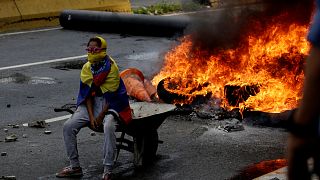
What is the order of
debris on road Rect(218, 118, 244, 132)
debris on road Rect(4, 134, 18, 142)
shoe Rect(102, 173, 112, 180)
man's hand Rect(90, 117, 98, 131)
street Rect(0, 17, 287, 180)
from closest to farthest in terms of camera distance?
1. shoe Rect(102, 173, 112, 180)
2. man's hand Rect(90, 117, 98, 131)
3. street Rect(0, 17, 287, 180)
4. debris on road Rect(4, 134, 18, 142)
5. debris on road Rect(218, 118, 244, 132)

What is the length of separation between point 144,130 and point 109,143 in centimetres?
61

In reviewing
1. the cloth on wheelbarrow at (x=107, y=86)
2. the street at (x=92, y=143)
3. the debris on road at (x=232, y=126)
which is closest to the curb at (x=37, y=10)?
the street at (x=92, y=143)

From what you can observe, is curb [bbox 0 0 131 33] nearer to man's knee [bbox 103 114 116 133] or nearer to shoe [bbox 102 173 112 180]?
man's knee [bbox 103 114 116 133]

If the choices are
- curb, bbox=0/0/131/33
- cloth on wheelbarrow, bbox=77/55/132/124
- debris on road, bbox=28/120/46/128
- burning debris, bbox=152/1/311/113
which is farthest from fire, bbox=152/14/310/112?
curb, bbox=0/0/131/33

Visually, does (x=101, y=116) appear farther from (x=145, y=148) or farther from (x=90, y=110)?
(x=145, y=148)

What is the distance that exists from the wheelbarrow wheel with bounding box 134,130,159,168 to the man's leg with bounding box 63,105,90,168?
622 millimetres

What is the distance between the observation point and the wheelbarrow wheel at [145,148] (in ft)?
23.0

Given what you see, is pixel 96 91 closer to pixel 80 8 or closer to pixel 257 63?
pixel 257 63

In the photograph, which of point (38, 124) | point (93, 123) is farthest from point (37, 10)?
point (93, 123)

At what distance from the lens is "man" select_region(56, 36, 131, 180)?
6.58 metres

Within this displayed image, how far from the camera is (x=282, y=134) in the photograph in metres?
8.28

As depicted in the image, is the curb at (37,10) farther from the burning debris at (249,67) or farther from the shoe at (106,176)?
the shoe at (106,176)

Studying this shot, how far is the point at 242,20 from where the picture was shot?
32.1ft

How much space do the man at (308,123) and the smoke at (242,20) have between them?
6.71 metres
